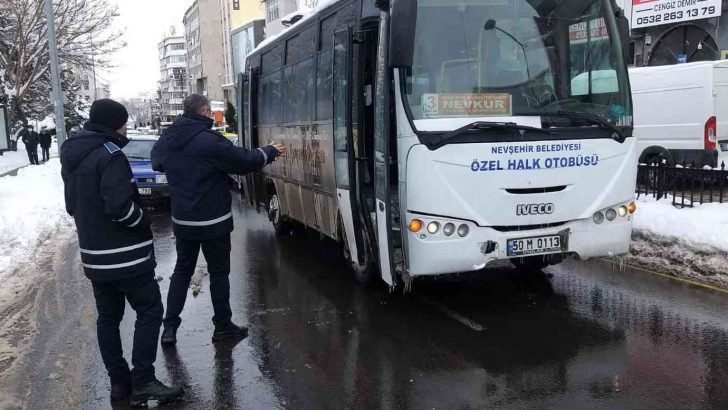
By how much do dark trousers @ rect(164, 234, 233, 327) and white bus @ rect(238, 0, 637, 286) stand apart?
1.43 metres

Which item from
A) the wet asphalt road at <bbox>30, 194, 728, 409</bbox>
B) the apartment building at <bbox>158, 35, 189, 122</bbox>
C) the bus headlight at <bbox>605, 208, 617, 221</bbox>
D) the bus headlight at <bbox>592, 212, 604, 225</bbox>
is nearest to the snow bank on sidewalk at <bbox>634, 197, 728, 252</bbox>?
the wet asphalt road at <bbox>30, 194, 728, 409</bbox>

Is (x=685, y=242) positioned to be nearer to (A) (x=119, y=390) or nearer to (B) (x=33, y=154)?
(A) (x=119, y=390)

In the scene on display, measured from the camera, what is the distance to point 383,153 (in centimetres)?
550

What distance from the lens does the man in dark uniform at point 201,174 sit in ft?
17.0

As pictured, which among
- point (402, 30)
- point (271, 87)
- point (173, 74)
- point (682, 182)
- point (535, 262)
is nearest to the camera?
point (402, 30)

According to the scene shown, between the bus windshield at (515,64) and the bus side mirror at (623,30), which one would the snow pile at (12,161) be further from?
the bus side mirror at (623,30)

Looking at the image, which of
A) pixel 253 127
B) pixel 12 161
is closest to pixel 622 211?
pixel 253 127

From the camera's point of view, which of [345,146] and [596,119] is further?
[345,146]

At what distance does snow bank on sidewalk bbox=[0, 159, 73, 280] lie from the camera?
9.48m

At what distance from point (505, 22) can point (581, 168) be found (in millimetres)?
1475

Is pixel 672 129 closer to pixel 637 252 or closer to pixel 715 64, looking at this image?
pixel 715 64

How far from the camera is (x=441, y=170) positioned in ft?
17.6

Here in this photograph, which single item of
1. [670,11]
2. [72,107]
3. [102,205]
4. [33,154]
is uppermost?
[670,11]

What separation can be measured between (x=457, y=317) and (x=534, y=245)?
1.02 metres
